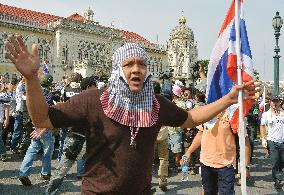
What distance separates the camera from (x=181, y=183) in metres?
8.23

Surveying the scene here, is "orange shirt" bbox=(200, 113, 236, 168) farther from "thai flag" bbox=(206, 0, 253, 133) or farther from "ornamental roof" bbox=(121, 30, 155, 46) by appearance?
"ornamental roof" bbox=(121, 30, 155, 46)

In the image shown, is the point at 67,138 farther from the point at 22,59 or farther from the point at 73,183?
the point at 22,59

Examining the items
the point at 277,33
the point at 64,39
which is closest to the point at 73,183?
the point at 277,33

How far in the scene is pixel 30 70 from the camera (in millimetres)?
2373

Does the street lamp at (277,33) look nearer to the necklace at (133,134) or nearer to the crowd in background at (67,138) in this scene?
the crowd in background at (67,138)

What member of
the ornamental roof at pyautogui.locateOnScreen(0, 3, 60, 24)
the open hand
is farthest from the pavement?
the ornamental roof at pyautogui.locateOnScreen(0, 3, 60, 24)

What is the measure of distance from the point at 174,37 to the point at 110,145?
76940 mm

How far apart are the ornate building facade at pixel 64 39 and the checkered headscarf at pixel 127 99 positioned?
153ft

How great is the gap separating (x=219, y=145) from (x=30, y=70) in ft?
11.8

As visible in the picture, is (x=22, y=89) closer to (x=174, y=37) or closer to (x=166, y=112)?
(x=166, y=112)

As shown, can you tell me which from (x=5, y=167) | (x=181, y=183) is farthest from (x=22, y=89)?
(x=181, y=183)

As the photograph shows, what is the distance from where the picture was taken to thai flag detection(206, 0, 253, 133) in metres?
4.16

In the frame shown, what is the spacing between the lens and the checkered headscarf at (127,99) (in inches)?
107

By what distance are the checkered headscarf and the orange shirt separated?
266 centimetres
